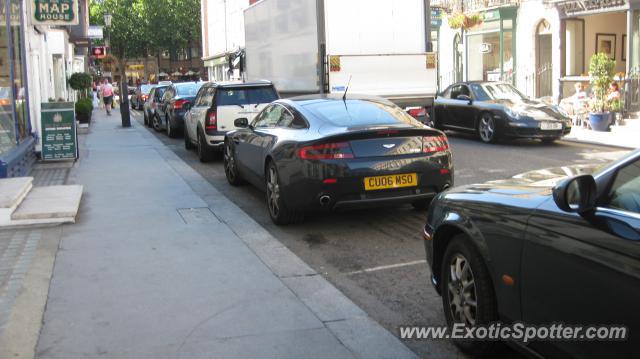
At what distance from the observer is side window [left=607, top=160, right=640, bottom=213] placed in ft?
10.2

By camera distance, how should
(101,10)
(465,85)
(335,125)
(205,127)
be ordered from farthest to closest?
1. (101,10)
2. (465,85)
3. (205,127)
4. (335,125)

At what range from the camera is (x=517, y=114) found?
1530 centimetres

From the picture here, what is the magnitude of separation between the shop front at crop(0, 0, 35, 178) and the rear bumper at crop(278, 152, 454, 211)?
15.7 ft

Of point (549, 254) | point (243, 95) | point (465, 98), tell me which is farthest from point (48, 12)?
point (549, 254)

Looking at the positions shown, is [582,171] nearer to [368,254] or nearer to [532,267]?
[532,267]

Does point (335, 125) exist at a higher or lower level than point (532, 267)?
higher

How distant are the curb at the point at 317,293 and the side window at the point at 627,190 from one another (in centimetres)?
163

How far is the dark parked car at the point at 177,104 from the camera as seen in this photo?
62.7 feet

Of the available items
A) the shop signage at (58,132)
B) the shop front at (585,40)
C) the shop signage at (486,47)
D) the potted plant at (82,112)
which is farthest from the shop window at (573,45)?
the shop signage at (58,132)

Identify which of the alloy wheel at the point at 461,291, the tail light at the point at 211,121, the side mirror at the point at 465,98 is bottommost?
the alloy wheel at the point at 461,291

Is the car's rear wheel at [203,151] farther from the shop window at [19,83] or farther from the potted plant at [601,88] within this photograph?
the potted plant at [601,88]

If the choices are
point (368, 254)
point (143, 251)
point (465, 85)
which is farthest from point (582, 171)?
point (465, 85)

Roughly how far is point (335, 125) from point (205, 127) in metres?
6.37

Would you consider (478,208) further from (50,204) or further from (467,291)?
(50,204)
